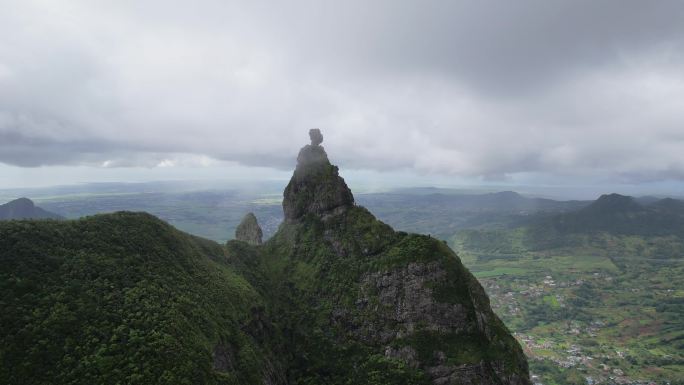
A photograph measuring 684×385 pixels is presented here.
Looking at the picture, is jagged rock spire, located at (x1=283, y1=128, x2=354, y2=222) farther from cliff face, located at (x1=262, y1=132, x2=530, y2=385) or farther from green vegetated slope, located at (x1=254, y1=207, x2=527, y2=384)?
green vegetated slope, located at (x1=254, y1=207, x2=527, y2=384)

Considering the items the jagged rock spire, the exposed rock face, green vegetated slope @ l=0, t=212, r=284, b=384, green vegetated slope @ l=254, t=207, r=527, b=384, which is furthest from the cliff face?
the exposed rock face

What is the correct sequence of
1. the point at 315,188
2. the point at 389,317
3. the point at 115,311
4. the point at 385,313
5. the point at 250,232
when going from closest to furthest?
the point at 115,311, the point at 389,317, the point at 385,313, the point at 315,188, the point at 250,232

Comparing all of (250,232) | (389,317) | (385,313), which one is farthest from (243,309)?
(250,232)

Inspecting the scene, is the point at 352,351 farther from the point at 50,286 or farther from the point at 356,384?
the point at 50,286

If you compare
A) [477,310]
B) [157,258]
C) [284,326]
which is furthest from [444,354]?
[157,258]

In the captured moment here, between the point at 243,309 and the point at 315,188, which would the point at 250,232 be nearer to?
the point at 315,188

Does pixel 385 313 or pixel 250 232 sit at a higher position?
pixel 250 232
